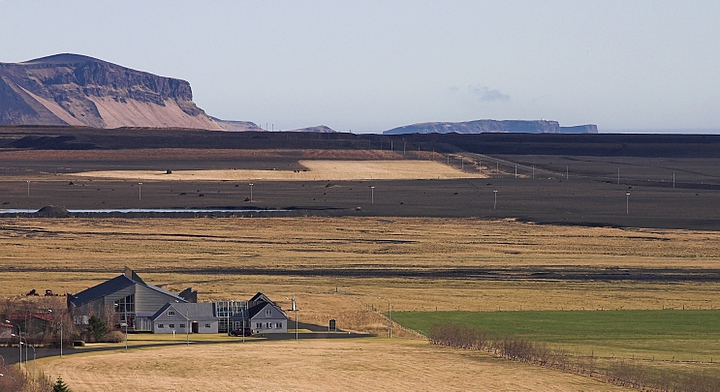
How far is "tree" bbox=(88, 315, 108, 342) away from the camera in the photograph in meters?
41.8

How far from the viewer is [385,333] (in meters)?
44.3

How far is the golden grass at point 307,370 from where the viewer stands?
33000mm

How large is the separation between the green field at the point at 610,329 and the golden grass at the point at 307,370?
4225 mm

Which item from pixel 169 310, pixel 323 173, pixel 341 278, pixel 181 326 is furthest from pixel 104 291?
pixel 323 173

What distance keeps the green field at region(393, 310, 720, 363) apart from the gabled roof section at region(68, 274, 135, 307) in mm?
12005

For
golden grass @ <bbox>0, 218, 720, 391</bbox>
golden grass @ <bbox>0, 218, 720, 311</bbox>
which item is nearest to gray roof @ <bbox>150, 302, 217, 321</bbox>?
golden grass @ <bbox>0, 218, 720, 391</bbox>

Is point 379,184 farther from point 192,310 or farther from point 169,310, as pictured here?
point 169,310

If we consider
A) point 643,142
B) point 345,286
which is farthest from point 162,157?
point 345,286

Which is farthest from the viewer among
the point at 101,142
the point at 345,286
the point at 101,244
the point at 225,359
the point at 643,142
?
the point at 643,142

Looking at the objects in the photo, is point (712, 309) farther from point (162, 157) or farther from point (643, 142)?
point (643, 142)

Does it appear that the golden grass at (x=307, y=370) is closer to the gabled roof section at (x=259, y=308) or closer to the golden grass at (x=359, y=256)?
the gabled roof section at (x=259, y=308)

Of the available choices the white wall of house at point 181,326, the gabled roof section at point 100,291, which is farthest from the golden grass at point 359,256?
the gabled roof section at point 100,291

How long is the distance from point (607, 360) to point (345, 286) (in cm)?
2001

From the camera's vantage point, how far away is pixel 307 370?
35531 millimetres
